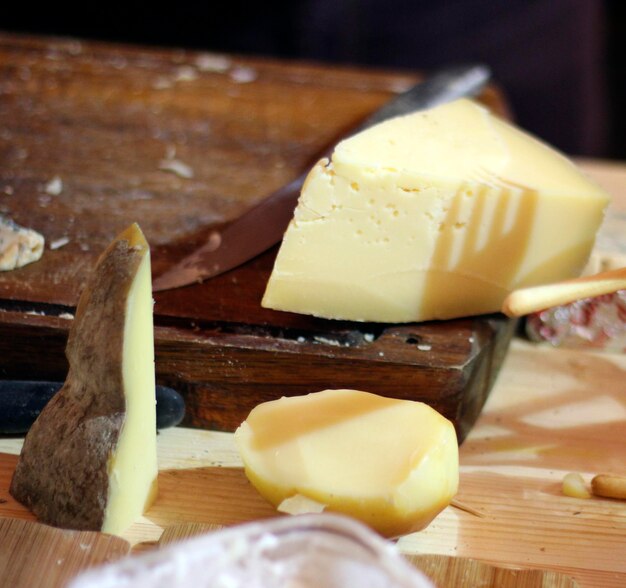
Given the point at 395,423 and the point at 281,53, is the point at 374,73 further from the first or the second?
the point at 395,423

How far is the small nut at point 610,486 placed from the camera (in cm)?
91

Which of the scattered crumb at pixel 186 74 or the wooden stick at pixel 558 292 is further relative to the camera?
the scattered crumb at pixel 186 74

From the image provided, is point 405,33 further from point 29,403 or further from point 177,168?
point 29,403

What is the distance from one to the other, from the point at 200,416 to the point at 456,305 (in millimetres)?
336

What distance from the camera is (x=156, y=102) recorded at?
5.14 feet

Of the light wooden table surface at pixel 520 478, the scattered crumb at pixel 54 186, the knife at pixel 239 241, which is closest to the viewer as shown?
the light wooden table surface at pixel 520 478

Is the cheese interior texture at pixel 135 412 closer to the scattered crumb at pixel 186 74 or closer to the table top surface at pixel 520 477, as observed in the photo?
the table top surface at pixel 520 477

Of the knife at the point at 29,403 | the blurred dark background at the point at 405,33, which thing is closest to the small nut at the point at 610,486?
the knife at the point at 29,403

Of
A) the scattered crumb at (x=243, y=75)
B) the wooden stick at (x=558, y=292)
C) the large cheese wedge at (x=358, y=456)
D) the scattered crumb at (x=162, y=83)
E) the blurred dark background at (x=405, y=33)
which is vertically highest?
the wooden stick at (x=558, y=292)

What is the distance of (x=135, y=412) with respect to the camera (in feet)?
2.68

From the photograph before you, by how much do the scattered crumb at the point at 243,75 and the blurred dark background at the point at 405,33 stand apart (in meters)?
0.69

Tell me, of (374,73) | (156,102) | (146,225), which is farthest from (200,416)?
(374,73)

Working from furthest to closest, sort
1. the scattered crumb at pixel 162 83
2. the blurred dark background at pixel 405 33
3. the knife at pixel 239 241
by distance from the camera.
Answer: the blurred dark background at pixel 405 33
the scattered crumb at pixel 162 83
the knife at pixel 239 241

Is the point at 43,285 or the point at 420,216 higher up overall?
the point at 420,216
